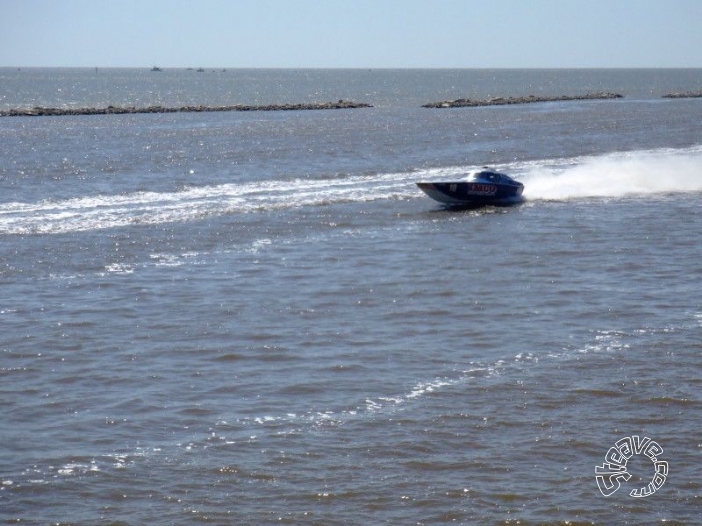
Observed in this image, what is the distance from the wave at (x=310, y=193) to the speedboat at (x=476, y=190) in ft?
7.21

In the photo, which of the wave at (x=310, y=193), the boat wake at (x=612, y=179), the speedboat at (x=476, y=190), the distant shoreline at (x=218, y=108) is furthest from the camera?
the distant shoreline at (x=218, y=108)

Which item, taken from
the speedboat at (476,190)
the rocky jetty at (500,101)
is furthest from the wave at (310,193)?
the rocky jetty at (500,101)

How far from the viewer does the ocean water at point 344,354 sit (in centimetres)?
1306

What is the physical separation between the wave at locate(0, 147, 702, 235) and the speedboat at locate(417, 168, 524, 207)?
2.20 metres

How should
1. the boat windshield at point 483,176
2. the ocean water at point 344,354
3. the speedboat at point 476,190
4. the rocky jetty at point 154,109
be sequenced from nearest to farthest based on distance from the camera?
the ocean water at point 344,354
the speedboat at point 476,190
the boat windshield at point 483,176
the rocky jetty at point 154,109

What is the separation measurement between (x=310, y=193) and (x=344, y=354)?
21.1 metres

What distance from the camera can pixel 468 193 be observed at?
119ft

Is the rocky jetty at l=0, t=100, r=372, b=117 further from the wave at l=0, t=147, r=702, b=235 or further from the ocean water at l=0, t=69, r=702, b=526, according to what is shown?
the ocean water at l=0, t=69, r=702, b=526

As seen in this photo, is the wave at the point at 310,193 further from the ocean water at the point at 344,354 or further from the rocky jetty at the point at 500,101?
the rocky jetty at the point at 500,101

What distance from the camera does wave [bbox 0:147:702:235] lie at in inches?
1282

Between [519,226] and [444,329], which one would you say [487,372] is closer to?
[444,329]

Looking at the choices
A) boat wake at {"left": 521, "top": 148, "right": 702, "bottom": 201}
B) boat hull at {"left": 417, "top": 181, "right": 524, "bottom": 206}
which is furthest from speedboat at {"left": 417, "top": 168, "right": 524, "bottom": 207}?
boat wake at {"left": 521, "top": 148, "right": 702, "bottom": 201}

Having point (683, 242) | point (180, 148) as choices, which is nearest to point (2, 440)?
point (683, 242)

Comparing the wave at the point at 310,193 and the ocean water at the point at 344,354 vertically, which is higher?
the wave at the point at 310,193
